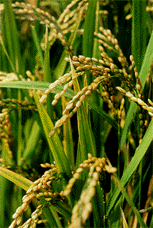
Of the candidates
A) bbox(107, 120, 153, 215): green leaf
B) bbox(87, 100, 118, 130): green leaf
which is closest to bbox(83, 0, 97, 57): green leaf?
bbox(87, 100, 118, 130): green leaf

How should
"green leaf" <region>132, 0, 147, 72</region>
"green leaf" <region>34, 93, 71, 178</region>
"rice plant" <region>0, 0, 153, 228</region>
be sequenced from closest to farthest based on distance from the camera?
"rice plant" <region>0, 0, 153, 228</region> → "green leaf" <region>34, 93, 71, 178</region> → "green leaf" <region>132, 0, 147, 72</region>

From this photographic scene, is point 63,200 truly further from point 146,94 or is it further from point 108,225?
point 146,94

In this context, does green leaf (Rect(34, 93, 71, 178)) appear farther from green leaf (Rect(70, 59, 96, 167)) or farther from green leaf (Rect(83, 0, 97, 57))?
green leaf (Rect(83, 0, 97, 57))

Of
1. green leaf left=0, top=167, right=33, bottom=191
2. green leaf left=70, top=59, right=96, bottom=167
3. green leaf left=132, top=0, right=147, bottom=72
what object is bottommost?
green leaf left=0, top=167, right=33, bottom=191

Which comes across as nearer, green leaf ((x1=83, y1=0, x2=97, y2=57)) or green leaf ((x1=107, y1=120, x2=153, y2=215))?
green leaf ((x1=107, y1=120, x2=153, y2=215))

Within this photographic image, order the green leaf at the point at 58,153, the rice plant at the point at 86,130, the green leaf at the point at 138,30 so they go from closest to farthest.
Result: 1. the rice plant at the point at 86,130
2. the green leaf at the point at 58,153
3. the green leaf at the point at 138,30

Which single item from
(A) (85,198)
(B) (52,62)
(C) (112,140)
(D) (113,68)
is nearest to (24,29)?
(B) (52,62)

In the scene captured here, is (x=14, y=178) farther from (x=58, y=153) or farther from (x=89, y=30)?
(x=89, y=30)

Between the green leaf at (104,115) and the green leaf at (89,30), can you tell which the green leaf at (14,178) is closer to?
the green leaf at (104,115)

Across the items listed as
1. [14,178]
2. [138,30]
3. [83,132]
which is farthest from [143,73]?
[14,178]

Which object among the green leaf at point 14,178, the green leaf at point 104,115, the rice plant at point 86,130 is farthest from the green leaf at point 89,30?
the green leaf at point 14,178
